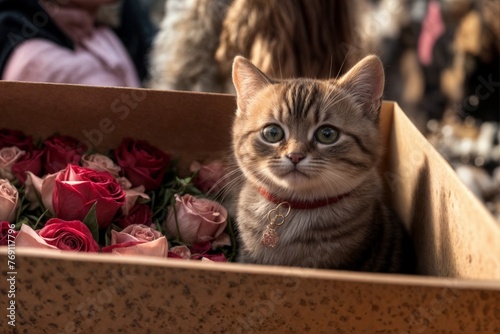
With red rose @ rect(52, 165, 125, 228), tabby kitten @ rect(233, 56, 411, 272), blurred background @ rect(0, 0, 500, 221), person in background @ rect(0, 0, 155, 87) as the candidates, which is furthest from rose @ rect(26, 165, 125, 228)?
person in background @ rect(0, 0, 155, 87)

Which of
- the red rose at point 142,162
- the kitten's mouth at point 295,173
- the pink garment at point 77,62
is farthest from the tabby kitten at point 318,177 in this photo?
the pink garment at point 77,62

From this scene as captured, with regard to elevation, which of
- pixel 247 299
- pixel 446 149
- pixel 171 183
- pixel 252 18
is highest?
pixel 252 18

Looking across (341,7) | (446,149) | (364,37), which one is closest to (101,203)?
(341,7)

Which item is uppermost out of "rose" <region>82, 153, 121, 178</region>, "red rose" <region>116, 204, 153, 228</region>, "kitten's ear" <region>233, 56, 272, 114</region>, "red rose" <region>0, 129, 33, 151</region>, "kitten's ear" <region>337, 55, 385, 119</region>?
"kitten's ear" <region>337, 55, 385, 119</region>

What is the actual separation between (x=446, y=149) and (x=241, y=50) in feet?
4.13

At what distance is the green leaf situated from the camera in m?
0.81

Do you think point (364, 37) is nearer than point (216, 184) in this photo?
No

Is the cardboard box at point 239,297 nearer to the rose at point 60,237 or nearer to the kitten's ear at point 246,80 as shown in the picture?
the rose at point 60,237

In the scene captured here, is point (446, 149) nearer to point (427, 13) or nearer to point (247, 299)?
point (427, 13)

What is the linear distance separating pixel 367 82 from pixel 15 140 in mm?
609

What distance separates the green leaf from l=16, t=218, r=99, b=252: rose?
5 centimetres

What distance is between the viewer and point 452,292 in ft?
1.74

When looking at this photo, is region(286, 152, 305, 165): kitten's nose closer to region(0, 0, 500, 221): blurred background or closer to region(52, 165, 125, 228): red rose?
region(52, 165, 125, 228): red rose

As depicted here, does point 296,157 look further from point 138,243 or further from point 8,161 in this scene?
point 8,161
